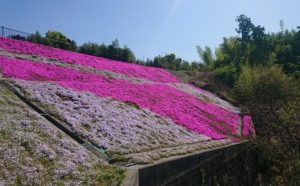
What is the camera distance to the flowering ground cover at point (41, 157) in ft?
30.1

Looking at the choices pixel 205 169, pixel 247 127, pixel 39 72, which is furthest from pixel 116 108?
pixel 247 127

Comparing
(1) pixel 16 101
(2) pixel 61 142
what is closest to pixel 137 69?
(1) pixel 16 101

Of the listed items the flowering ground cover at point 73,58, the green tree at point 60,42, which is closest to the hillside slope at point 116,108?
the flowering ground cover at point 73,58

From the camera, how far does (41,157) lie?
33.4 ft

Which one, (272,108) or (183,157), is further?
(272,108)

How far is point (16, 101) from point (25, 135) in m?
3.73

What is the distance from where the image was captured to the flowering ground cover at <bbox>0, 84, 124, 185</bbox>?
30.1 ft

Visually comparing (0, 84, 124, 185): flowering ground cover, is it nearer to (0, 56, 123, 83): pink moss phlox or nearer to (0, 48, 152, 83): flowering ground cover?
(0, 56, 123, 83): pink moss phlox

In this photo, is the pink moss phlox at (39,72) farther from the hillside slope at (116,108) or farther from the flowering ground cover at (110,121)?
the flowering ground cover at (110,121)

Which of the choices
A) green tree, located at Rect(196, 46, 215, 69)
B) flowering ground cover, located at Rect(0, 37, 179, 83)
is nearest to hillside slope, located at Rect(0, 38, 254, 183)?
flowering ground cover, located at Rect(0, 37, 179, 83)

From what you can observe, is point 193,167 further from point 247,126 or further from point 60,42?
point 60,42

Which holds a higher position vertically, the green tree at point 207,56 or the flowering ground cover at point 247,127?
the green tree at point 207,56

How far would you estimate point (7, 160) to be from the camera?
30.6 ft

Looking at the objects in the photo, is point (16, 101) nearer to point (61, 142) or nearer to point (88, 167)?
point (61, 142)
